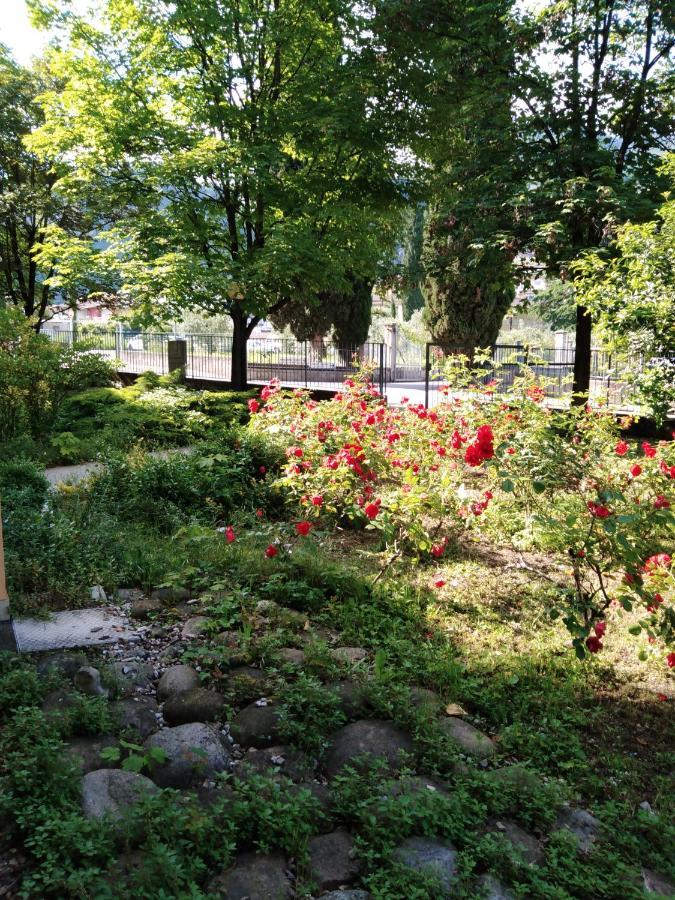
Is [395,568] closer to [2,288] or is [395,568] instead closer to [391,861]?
[391,861]

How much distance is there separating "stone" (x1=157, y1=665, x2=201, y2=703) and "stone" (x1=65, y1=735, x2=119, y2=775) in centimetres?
41

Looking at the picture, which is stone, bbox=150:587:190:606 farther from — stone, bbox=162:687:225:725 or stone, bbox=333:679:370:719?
stone, bbox=333:679:370:719

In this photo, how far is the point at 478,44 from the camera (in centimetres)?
1017

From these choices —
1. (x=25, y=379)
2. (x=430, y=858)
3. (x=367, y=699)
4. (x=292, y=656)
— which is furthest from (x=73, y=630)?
(x=25, y=379)

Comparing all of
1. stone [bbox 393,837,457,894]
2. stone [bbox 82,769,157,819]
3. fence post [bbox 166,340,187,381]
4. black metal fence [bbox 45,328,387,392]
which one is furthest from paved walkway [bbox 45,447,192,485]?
fence post [bbox 166,340,187,381]

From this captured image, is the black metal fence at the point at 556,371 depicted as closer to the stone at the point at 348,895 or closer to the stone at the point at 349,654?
the stone at the point at 349,654

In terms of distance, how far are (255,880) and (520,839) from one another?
3.21 ft

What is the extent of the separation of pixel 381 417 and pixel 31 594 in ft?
11.1

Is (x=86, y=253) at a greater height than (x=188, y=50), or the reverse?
(x=188, y=50)

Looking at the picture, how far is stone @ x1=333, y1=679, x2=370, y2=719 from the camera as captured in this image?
3.11 meters

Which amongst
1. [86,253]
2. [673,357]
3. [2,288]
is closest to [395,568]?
[673,357]

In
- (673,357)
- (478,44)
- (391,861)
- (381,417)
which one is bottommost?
(391,861)

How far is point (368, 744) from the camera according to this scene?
2.87m

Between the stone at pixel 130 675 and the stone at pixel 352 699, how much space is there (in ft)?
2.92
